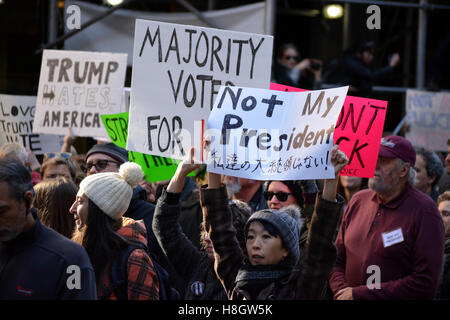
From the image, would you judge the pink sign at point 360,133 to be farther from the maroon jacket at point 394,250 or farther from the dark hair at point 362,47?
the dark hair at point 362,47

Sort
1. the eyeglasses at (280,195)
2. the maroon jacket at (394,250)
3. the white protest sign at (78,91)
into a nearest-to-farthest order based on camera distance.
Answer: the maroon jacket at (394,250) → the eyeglasses at (280,195) → the white protest sign at (78,91)

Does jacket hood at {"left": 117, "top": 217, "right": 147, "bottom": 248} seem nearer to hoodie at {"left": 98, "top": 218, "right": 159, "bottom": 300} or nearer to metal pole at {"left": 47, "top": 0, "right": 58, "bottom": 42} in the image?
hoodie at {"left": 98, "top": 218, "right": 159, "bottom": 300}

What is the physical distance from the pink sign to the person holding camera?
3.56 meters

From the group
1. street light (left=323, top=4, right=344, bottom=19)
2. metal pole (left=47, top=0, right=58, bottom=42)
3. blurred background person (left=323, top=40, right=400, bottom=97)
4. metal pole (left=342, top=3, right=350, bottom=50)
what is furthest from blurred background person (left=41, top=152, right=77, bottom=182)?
street light (left=323, top=4, right=344, bottom=19)

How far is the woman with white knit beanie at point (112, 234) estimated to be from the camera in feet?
10.5

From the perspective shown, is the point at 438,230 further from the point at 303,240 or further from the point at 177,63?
the point at 177,63

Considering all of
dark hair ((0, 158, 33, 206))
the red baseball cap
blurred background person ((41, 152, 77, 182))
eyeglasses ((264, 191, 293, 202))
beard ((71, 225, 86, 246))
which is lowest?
beard ((71, 225, 86, 246))

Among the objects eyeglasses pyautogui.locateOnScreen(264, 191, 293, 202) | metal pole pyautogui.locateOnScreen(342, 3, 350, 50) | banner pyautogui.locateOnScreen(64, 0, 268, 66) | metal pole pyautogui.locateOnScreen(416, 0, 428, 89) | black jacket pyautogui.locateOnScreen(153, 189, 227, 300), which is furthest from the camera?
metal pole pyautogui.locateOnScreen(342, 3, 350, 50)

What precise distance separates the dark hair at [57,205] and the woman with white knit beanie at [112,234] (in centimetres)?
39

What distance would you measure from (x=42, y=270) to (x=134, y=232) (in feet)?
2.70

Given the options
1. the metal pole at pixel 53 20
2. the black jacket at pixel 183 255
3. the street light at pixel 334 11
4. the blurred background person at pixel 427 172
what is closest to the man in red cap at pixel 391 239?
the black jacket at pixel 183 255

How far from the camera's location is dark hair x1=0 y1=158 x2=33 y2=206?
2.77 metres
